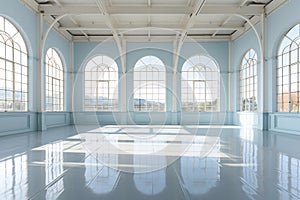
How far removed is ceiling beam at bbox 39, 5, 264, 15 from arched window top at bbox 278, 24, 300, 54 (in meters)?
2.27

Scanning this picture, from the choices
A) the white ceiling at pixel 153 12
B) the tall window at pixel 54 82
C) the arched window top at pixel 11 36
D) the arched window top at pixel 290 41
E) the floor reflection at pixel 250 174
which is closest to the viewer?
the floor reflection at pixel 250 174

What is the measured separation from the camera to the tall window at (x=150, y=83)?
65.1 feet

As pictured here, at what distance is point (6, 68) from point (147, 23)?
931 centimetres

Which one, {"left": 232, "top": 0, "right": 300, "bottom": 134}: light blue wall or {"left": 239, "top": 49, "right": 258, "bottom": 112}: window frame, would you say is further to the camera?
{"left": 239, "top": 49, "right": 258, "bottom": 112}: window frame

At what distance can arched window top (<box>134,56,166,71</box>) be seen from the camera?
781 inches

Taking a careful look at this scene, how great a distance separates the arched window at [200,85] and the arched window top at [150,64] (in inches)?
78.1

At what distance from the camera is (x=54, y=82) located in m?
16.9

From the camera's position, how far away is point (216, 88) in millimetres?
20172

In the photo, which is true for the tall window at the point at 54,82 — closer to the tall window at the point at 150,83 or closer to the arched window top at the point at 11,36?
the arched window top at the point at 11,36

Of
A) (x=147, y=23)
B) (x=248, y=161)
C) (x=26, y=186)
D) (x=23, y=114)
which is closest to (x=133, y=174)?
(x=26, y=186)

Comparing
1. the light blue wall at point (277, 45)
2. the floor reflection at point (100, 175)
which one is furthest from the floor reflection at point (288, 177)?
the light blue wall at point (277, 45)

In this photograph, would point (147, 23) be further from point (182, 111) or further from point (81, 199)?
point (81, 199)

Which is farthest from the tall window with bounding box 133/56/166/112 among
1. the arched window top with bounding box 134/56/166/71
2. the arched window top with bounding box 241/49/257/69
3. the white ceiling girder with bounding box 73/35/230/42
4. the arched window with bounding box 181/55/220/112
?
the arched window top with bounding box 241/49/257/69

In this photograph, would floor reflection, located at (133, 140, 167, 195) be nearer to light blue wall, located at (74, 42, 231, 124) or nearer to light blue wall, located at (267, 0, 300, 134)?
light blue wall, located at (267, 0, 300, 134)
